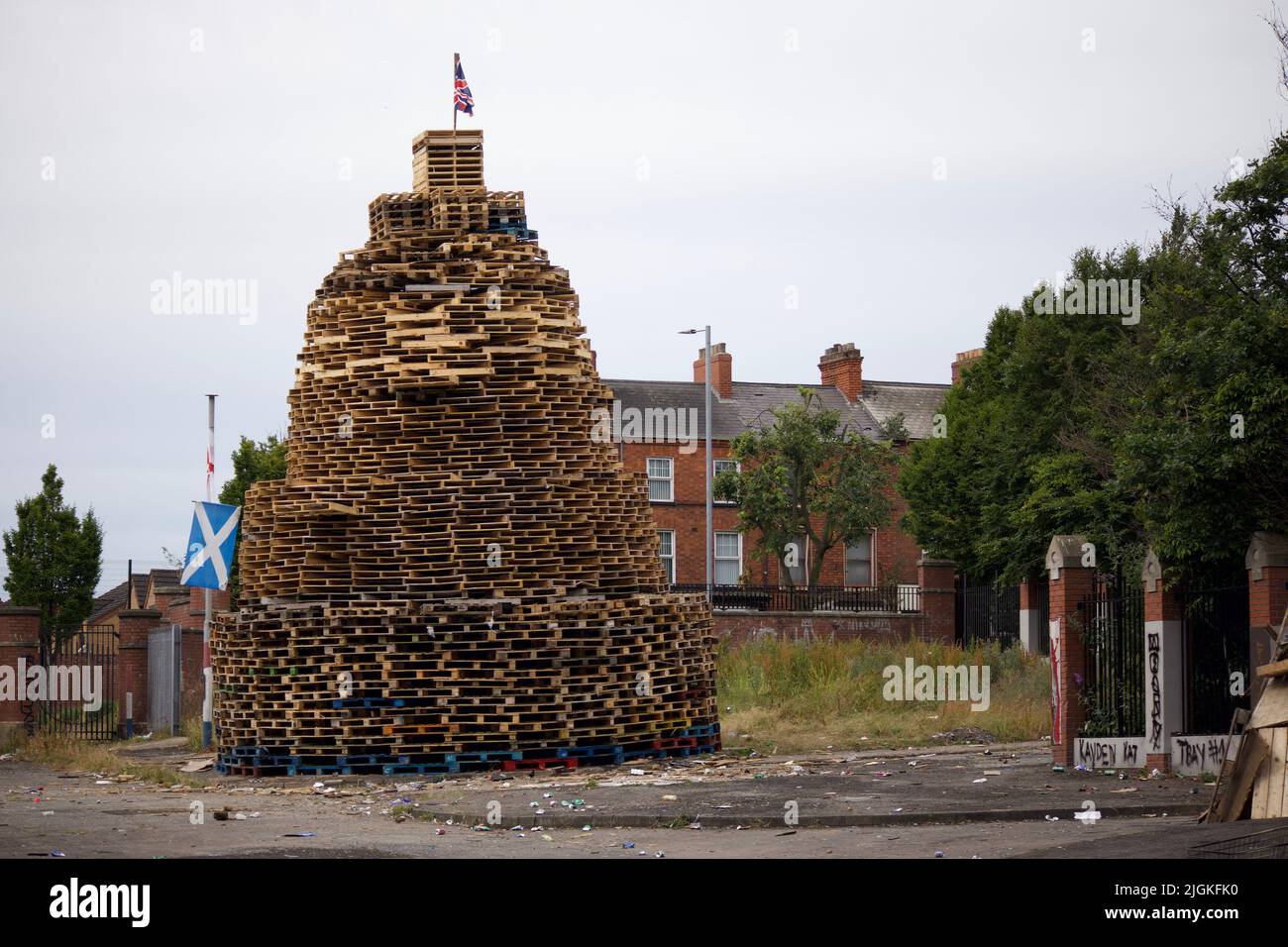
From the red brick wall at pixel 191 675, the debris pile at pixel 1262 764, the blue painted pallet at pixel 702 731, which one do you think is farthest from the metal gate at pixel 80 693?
the debris pile at pixel 1262 764

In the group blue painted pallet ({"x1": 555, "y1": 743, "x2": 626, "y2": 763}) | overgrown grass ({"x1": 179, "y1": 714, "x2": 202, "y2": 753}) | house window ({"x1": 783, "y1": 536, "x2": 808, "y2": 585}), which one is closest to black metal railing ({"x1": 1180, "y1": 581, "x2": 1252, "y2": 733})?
blue painted pallet ({"x1": 555, "y1": 743, "x2": 626, "y2": 763})

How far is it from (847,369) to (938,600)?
74.2ft

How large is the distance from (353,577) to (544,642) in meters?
2.61

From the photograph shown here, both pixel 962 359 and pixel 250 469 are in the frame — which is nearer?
pixel 250 469

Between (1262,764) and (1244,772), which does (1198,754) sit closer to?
(1244,772)

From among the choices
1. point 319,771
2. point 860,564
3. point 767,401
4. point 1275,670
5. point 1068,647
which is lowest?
point 319,771

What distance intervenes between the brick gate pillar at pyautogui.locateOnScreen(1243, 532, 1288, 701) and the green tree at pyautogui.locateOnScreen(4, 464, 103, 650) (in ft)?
119

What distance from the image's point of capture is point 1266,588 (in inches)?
605

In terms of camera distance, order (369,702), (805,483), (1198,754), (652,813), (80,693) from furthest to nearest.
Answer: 1. (805,483)
2. (80,693)
3. (369,702)
4. (1198,754)
5. (652,813)

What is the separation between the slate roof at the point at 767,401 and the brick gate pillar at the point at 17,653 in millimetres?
27344

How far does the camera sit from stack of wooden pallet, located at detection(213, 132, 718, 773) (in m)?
19.3

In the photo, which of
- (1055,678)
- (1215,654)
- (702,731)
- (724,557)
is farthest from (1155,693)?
(724,557)
